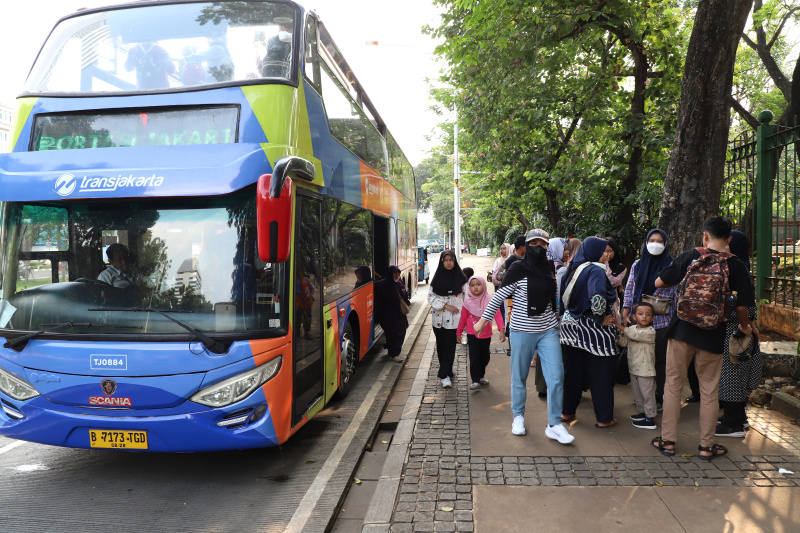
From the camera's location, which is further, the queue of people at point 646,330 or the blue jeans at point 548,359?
the blue jeans at point 548,359

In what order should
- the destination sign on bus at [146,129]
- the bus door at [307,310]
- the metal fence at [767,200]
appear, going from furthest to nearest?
the metal fence at [767,200] < the bus door at [307,310] < the destination sign on bus at [146,129]

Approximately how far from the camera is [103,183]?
409 centimetres

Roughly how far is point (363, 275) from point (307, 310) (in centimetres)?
296

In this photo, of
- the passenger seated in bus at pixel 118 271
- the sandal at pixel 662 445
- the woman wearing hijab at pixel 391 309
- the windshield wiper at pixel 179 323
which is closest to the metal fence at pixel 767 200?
the sandal at pixel 662 445

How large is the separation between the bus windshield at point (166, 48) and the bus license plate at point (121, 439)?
2.72 metres

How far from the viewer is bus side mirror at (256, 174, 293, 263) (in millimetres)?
3764

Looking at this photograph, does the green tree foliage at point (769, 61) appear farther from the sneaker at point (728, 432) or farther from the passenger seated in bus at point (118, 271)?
the passenger seated in bus at point (118, 271)

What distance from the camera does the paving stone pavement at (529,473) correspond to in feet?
12.3

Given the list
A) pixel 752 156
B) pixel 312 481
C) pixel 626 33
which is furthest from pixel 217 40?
pixel 626 33

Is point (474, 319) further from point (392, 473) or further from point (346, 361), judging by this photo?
point (392, 473)

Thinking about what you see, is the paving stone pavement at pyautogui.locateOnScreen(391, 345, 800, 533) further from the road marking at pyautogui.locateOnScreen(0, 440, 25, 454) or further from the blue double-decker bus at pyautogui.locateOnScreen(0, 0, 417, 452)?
the road marking at pyautogui.locateOnScreen(0, 440, 25, 454)

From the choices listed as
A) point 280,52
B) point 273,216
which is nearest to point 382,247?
point 280,52

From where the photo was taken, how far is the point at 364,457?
5.16 meters

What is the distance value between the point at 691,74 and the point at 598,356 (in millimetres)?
3635
